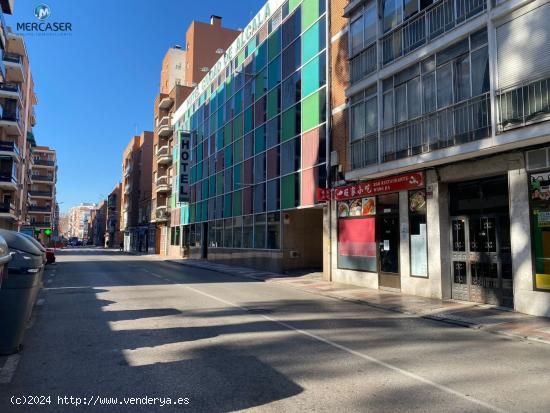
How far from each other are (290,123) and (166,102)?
37.0m

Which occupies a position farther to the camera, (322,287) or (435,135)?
(322,287)

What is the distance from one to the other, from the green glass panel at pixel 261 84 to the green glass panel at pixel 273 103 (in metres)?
1.06

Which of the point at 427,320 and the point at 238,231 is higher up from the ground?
the point at 238,231

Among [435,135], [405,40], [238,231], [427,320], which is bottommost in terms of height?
[427,320]

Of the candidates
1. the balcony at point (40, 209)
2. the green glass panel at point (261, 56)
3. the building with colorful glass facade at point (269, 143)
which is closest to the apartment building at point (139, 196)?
the balcony at point (40, 209)

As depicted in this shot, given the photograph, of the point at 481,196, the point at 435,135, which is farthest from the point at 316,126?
the point at 481,196

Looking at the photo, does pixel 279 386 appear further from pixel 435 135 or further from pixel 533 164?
pixel 435 135

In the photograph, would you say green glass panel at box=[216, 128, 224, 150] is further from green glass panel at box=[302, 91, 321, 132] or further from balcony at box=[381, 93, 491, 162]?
balcony at box=[381, 93, 491, 162]

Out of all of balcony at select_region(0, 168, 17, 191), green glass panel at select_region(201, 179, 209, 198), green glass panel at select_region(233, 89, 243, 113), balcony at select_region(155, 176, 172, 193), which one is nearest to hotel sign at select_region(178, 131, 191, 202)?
green glass panel at select_region(201, 179, 209, 198)

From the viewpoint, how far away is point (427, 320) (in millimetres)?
10984

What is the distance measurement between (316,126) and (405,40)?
659cm

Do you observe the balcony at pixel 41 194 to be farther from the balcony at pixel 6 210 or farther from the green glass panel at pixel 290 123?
the green glass panel at pixel 290 123

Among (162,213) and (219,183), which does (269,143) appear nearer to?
(219,183)

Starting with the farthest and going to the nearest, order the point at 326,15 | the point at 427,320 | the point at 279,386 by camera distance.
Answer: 1. the point at 326,15
2. the point at 427,320
3. the point at 279,386
